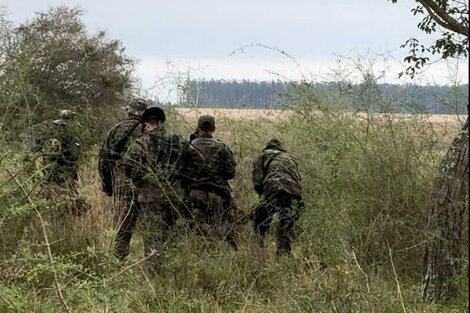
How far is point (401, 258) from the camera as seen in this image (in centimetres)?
823

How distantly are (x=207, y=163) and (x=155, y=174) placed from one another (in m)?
0.98

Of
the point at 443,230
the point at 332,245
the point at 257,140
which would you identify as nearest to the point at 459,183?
the point at 443,230

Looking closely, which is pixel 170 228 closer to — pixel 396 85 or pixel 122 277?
pixel 122 277

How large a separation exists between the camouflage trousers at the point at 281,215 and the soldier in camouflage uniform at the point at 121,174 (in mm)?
1372

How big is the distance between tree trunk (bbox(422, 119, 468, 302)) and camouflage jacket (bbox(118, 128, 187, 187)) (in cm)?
265

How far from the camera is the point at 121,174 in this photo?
842cm

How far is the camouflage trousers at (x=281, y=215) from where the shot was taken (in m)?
8.80

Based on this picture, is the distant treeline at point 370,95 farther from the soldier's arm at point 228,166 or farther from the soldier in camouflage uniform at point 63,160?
the soldier in camouflage uniform at point 63,160

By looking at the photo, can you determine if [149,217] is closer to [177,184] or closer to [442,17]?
[177,184]

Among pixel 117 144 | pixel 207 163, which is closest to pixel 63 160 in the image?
pixel 117 144

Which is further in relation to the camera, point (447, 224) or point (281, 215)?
point (281, 215)

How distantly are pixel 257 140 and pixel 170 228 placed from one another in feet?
10.4

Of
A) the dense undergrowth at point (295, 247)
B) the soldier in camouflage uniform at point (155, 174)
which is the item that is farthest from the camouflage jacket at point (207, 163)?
the dense undergrowth at point (295, 247)

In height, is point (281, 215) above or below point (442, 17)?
below
